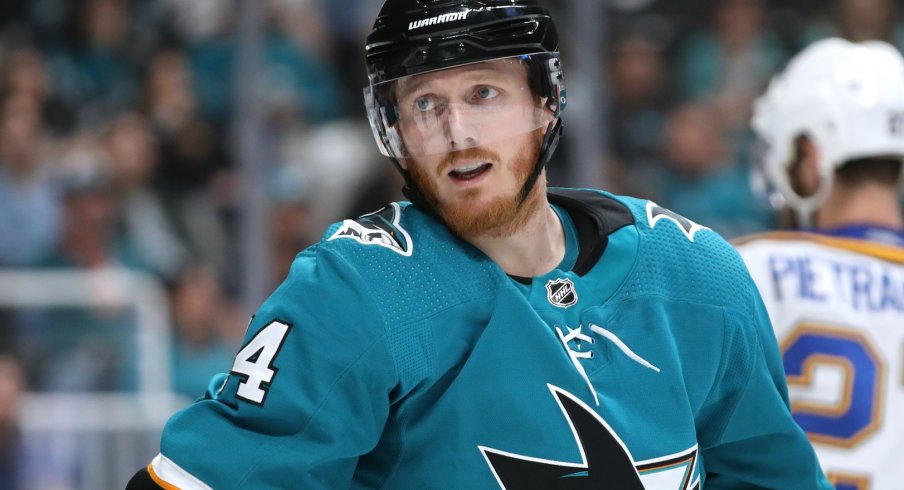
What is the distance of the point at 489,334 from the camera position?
5.57ft

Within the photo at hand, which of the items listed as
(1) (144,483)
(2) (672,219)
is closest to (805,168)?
(2) (672,219)

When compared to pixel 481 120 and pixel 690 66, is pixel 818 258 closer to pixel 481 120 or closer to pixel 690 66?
pixel 481 120

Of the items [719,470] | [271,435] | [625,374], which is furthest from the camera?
[719,470]

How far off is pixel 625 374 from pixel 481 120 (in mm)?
396

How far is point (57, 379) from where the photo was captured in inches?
175

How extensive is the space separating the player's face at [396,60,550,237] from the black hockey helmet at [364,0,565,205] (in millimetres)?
22

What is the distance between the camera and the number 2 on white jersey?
5.27 feet

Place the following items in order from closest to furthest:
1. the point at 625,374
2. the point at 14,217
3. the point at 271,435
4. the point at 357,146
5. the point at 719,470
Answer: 1. the point at 271,435
2. the point at 625,374
3. the point at 719,470
4. the point at 14,217
5. the point at 357,146

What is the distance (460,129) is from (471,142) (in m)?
0.03

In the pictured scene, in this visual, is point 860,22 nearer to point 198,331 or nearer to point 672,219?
point 198,331

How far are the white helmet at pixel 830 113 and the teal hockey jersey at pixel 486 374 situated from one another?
0.99 meters

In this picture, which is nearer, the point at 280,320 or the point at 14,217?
the point at 280,320

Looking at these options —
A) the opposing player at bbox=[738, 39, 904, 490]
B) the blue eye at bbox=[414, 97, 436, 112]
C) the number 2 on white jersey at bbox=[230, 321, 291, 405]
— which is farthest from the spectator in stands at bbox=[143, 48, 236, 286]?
the number 2 on white jersey at bbox=[230, 321, 291, 405]

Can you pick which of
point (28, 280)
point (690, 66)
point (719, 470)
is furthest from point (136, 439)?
point (719, 470)
